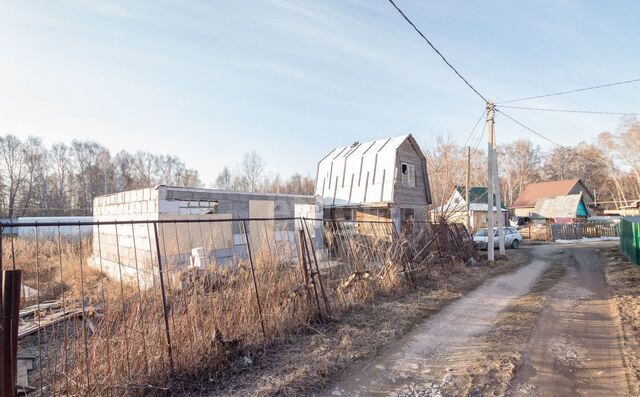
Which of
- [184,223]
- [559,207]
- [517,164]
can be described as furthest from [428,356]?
[517,164]

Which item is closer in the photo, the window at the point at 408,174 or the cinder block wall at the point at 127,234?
the cinder block wall at the point at 127,234

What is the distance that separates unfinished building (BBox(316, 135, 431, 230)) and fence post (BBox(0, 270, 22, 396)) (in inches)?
666

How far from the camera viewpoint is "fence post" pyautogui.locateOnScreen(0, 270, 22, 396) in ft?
9.29

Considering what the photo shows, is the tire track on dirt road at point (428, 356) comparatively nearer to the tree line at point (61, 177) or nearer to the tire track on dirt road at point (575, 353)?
the tire track on dirt road at point (575, 353)

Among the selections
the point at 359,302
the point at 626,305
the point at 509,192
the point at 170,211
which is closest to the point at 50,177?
the point at 170,211

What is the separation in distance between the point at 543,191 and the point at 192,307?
53895 millimetres

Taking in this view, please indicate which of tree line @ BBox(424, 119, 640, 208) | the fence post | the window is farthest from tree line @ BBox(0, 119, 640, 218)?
the fence post

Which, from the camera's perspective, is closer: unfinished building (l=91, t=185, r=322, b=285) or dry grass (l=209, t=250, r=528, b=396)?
dry grass (l=209, t=250, r=528, b=396)

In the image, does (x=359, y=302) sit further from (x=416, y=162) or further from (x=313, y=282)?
(x=416, y=162)

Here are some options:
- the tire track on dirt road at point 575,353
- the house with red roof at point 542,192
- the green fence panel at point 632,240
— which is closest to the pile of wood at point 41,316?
the tire track on dirt road at point 575,353

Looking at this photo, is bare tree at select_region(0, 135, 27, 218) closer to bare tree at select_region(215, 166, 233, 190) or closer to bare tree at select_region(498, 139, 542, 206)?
bare tree at select_region(215, 166, 233, 190)

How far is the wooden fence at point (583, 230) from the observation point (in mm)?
27953

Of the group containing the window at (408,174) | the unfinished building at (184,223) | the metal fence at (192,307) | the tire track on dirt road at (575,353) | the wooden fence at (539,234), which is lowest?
the wooden fence at (539,234)

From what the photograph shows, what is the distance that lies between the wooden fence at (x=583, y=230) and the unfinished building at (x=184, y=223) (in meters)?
22.6
